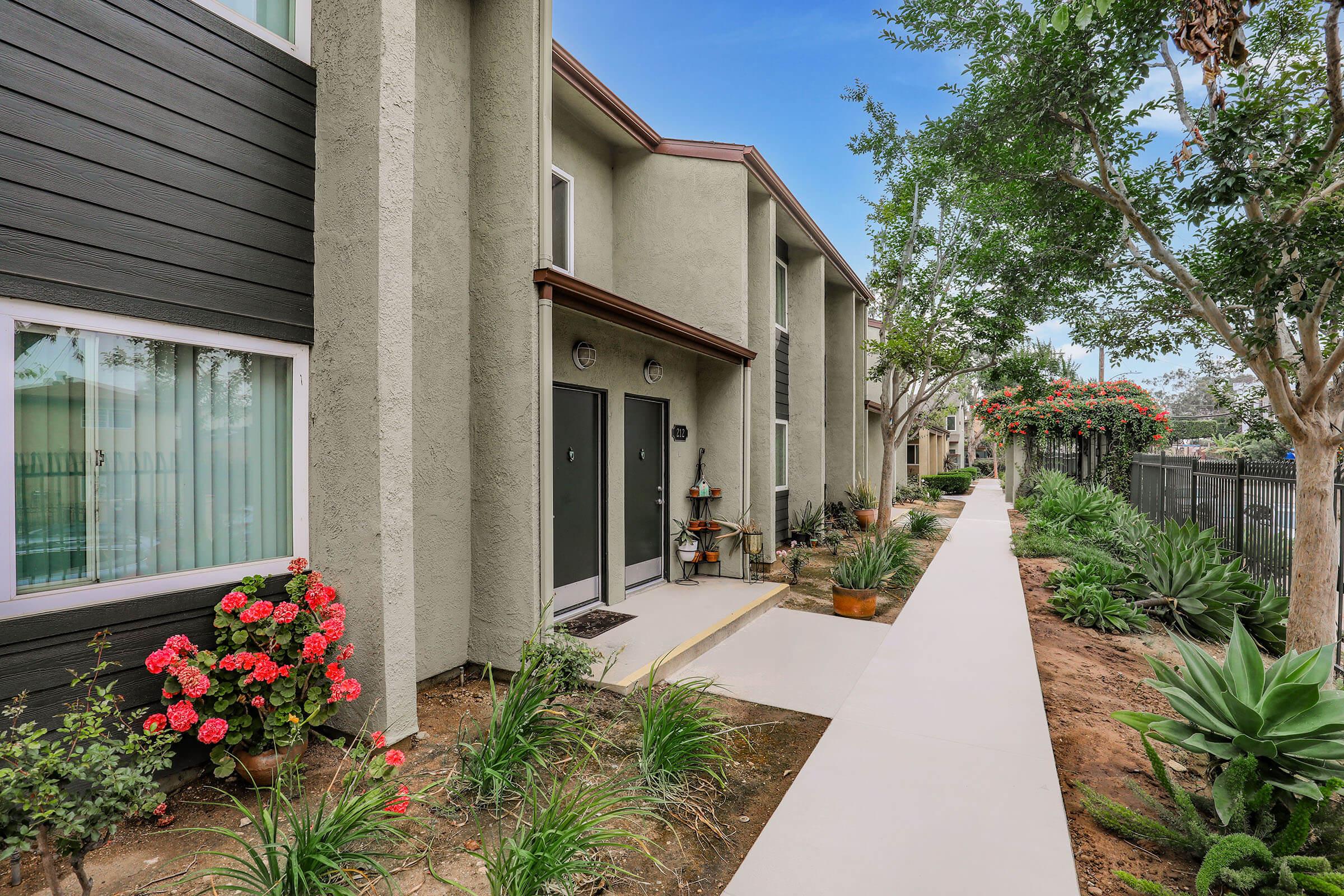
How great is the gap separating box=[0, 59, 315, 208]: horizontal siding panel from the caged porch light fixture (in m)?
2.80

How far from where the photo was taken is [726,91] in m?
18.2

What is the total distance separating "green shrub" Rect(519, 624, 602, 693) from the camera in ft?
13.8

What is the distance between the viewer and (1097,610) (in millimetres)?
6742

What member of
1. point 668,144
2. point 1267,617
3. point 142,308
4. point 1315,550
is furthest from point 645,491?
point 1267,617

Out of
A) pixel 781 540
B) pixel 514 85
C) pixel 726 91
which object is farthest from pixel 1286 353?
pixel 726 91

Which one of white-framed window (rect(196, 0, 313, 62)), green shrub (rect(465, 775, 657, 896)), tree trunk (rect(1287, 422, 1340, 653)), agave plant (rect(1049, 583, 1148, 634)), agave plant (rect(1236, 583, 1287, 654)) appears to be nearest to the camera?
green shrub (rect(465, 775, 657, 896))

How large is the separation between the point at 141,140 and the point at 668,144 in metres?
6.29

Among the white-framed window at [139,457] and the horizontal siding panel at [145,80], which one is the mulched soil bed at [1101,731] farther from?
the horizontal siding panel at [145,80]

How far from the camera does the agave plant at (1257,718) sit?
2.78 metres

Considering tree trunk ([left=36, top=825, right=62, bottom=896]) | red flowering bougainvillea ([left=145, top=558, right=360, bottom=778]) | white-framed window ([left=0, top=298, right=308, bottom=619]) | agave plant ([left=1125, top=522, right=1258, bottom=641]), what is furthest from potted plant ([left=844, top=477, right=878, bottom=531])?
tree trunk ([left=36, top=825, right=62, bottom=896])

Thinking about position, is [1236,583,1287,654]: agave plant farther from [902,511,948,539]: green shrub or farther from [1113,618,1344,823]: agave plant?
[902,511,948,539]: green shrub

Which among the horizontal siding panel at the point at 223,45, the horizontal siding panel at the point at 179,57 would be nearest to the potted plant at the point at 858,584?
the horizontal siding panel at the point at 179,57

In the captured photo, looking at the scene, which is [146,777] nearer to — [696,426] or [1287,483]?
[696,426]

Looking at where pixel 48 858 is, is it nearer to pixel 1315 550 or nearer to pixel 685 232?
pixel 1315 550
